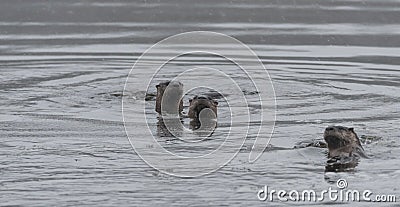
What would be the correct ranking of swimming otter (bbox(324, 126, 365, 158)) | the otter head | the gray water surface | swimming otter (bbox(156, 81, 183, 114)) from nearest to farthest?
the gray water surface < swimming otter (bbox(324, 126, 365, 158)) < the otter head < swimming otter (bbox(156, 81, 183, 114))

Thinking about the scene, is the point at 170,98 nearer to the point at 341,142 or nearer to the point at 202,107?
the point at 202,107

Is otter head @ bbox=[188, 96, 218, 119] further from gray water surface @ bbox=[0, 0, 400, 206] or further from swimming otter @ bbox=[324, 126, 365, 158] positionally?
swimming otter @ bbox=[324, 126, 365, 158]

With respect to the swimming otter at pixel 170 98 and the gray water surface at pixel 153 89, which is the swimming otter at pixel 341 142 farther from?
the swimming otter at pixel 170 98

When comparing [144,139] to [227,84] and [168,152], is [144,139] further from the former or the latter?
[227,84]

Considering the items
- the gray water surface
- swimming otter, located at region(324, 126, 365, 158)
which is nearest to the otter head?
the gray water surface

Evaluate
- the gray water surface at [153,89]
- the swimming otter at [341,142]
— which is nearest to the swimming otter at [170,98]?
the gray water surface at [153,89]

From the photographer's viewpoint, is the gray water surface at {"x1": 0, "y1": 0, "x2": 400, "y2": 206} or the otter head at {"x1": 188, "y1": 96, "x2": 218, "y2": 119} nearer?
the gray water surface at {"x1": 0, "y1": 0, "x2": 400, "y2": 206}

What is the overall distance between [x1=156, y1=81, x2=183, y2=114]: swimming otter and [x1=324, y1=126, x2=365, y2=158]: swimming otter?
9.04 ft

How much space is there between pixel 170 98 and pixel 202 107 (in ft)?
1.98

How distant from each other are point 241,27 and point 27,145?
10.6m

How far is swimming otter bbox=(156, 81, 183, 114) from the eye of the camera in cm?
1318

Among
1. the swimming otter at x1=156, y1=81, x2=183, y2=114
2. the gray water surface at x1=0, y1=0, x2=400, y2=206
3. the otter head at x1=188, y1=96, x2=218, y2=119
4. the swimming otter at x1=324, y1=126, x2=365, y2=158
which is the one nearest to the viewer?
the gray water surface at x1=0, y1=0, x2=400, y2=206

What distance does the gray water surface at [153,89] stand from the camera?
9.66 m

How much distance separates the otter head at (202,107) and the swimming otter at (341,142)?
2.12 m
